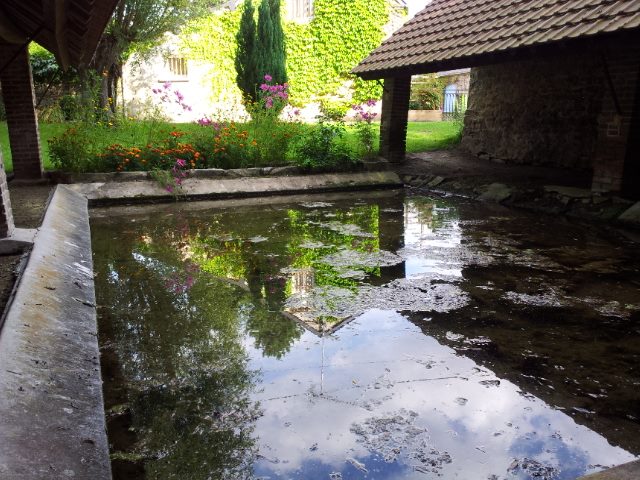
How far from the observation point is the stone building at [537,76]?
25.4ft

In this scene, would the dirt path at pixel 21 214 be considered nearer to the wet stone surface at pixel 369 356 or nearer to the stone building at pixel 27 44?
the stone building at pixel 27 44

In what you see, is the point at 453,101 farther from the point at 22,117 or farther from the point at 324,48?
the point at 22,117

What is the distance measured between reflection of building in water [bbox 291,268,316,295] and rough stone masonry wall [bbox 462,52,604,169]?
775 cm

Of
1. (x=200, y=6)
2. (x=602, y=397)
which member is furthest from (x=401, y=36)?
(x=602, y=397)

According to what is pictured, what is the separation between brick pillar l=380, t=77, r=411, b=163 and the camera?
1259 centimetres

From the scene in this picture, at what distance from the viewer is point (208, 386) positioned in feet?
10.6

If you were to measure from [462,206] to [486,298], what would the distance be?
204 inches

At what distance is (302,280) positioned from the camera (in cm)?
539

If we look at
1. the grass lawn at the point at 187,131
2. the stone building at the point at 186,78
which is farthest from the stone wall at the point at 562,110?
the stone building at the point at 186,78

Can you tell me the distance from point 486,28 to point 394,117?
347 centimetres

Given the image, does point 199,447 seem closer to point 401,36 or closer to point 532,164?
point 532,164

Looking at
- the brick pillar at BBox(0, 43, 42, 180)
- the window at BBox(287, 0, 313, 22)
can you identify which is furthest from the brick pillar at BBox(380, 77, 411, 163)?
the window at BBox(287, 0, 313, 22)

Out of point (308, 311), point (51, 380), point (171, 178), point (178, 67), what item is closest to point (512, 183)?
point (171, 178)

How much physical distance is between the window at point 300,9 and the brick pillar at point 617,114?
15.9 metres
